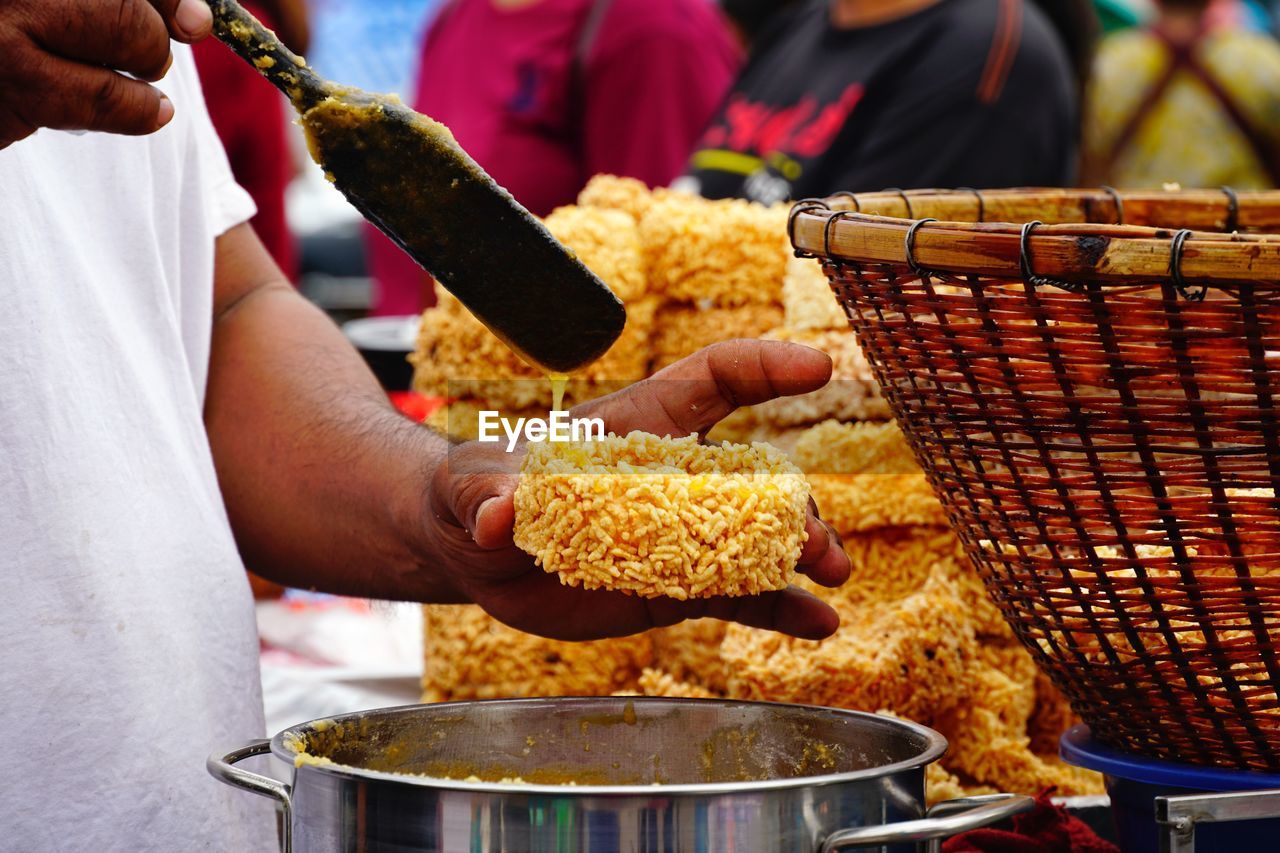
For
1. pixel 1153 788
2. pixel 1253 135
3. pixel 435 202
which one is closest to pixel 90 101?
pixel 435 202

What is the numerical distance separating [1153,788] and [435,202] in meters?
0.85

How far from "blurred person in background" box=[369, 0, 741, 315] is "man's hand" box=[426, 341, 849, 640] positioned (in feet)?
7.86

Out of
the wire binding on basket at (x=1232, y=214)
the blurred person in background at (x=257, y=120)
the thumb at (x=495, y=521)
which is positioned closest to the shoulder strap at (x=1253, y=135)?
the blurred person in background at (x=257, y=120)

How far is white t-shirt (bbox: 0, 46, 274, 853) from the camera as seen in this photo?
1395 millimetres

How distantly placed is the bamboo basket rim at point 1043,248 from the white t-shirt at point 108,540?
0.73 m

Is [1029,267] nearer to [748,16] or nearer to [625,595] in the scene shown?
[625,595]

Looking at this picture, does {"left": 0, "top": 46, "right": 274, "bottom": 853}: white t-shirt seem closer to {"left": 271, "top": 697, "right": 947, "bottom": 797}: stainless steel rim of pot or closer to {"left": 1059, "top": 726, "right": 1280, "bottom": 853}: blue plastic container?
{"left": 271, "top": 697, "right": 947, "bottom": 797}: stainless steel rim of pot

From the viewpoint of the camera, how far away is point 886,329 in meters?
1.28

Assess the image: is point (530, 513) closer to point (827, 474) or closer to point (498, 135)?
point (827, 474)

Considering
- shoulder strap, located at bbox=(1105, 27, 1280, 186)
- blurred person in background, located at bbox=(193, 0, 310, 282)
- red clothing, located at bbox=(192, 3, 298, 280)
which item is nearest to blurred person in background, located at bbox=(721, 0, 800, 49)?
shoulder strap, located at bbox=(1105, 27, 1280, 186)

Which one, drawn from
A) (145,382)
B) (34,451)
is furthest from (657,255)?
(34,451)

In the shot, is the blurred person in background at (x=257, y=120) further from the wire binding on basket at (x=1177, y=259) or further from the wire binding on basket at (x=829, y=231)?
the wire binding on basket at (x=1177, y=259)

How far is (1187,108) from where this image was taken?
471 cm

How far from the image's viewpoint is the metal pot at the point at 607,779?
0.97m
